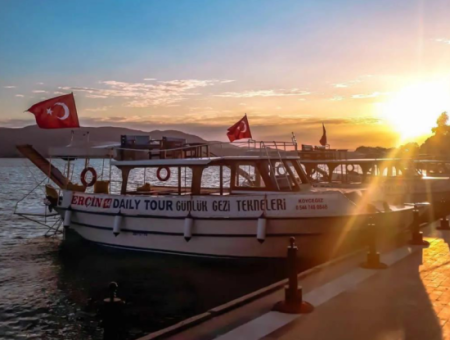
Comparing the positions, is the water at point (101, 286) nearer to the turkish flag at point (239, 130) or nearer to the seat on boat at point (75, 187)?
the seat on boat at point (75, 187)

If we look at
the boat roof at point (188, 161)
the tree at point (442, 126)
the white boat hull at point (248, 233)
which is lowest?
the white boat hull at point (248, 233)

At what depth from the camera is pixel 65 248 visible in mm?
18734

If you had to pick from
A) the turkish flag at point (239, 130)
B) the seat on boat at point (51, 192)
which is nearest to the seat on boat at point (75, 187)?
the seat on boat at point (51, 192)

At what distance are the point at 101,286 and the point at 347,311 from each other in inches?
319

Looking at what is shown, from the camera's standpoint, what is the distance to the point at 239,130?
61.5 feet

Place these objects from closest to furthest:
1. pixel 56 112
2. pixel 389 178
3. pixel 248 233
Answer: pixel 248 233, pixel 56 112, pixel 389 178

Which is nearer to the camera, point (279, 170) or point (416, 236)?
point (416, 236)

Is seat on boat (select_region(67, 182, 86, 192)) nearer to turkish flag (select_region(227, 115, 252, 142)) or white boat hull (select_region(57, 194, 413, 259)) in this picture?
white boat hull (select_region(57, 194, 413, 259))

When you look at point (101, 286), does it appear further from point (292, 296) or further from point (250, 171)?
point (292, 296)

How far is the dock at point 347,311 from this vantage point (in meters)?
6.17

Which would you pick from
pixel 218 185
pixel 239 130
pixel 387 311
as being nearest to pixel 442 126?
pixel 218 185

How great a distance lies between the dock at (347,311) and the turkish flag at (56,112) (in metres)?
10.8

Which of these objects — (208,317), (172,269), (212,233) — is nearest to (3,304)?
(172,269)

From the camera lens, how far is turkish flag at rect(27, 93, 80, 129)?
15992 millimetres
